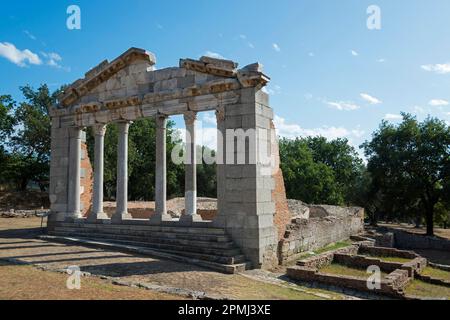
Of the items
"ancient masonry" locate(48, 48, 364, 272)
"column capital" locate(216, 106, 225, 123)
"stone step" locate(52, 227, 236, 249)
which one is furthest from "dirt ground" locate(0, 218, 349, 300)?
"column capital" locate(216, 106, 225, 123)

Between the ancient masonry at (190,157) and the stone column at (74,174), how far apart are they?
46mm

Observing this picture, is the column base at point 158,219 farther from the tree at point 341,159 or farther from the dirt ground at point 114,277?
the tree at point 341,159

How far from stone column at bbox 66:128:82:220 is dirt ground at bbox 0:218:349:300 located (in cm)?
408

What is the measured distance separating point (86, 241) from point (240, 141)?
23.2 ft

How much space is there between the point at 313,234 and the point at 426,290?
6162 millimetres

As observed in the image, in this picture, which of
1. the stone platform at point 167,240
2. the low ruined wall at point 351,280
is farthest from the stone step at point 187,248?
the low ruined wall at point 351,280

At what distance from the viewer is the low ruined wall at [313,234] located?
1471 centimetres

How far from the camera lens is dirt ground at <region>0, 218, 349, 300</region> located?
25.5 ft

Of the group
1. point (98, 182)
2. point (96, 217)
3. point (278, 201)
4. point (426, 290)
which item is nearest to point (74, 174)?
point (98, 182)

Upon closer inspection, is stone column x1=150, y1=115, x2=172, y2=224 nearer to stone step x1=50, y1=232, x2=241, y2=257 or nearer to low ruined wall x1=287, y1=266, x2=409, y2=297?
stone step x1=50, y1=232, x2=241, y2=257

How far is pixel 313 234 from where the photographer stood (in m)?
17.9

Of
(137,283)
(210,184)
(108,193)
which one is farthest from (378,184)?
(137,283)
